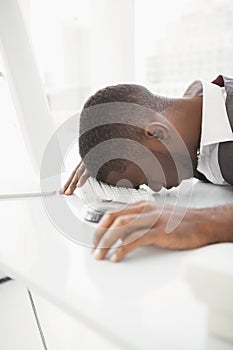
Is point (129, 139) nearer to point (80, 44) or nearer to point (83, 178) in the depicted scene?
point (83, 178)

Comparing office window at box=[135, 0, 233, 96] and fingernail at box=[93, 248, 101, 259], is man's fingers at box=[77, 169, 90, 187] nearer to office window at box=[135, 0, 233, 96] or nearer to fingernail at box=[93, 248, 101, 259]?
fingernail at box=[93, 248, 101, 259]

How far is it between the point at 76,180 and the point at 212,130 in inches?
11.0

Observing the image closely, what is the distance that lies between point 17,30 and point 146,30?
2.49ft

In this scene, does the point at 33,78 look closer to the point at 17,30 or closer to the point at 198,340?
the point at 17,30

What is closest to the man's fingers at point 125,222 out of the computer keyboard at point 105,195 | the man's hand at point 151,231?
the man's hand at point 151,231

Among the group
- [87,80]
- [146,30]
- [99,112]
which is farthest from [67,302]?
[146,30]

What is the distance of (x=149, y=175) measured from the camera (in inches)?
26.7

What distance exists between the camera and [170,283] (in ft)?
1.25

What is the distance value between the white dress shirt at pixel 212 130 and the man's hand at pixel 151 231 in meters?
0.25

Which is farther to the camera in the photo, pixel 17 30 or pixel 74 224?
pixel 17 30

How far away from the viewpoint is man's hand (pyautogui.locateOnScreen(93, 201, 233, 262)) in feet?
1.42

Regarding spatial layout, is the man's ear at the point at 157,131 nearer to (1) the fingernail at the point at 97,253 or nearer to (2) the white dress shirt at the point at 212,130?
(2) the white dress shirt at the point at 212,130

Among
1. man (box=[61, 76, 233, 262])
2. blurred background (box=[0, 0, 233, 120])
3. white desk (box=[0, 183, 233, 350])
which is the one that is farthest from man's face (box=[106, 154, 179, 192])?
blurred background (box=[0, 0, 233, 120])

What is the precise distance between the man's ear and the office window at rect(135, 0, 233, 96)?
0.71 meters
